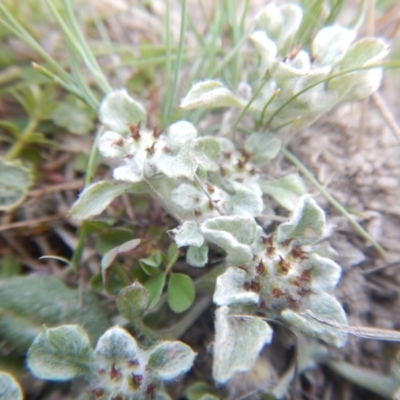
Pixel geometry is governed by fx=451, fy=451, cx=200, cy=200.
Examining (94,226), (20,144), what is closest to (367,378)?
(94,226)

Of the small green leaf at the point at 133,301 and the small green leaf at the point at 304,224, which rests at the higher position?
the small green leaf at the point at 304,224

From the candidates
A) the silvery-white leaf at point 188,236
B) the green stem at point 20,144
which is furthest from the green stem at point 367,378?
the green stem at point 20,144

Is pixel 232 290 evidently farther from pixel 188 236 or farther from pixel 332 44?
pixel 332 44

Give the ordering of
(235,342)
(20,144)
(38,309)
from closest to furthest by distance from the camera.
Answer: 1. (235,342)
2. (38,309)
3. (20,144)

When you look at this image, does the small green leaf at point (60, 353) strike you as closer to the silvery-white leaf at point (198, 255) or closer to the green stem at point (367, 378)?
the silvery-white leaf at point (198, 255)

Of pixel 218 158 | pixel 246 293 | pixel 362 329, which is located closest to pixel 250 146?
pixel 218 158
